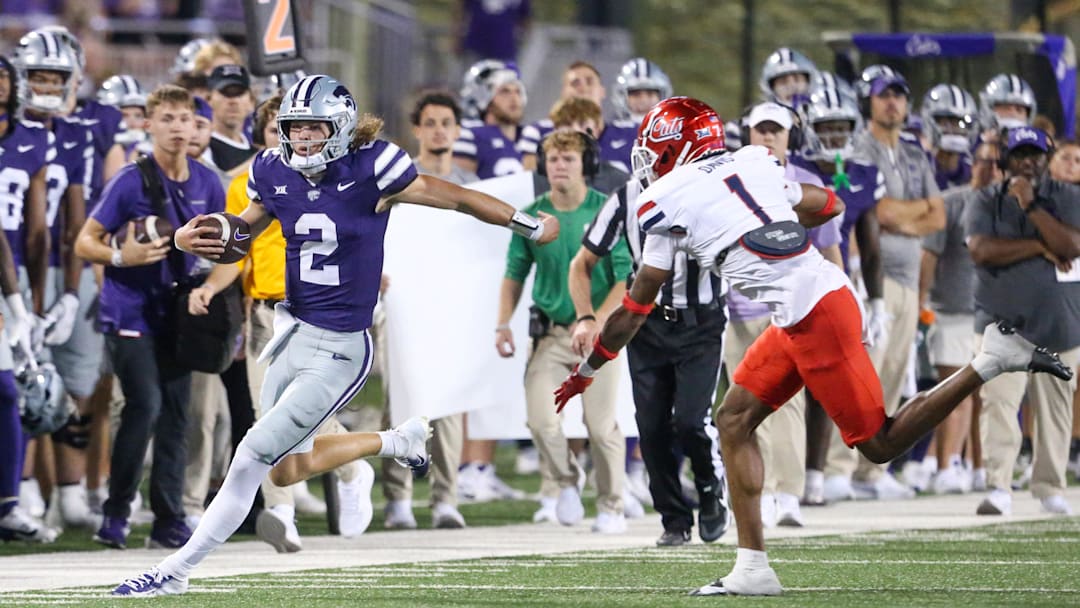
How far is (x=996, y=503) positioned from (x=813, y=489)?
104cm

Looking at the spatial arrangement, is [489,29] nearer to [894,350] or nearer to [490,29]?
[490,29]

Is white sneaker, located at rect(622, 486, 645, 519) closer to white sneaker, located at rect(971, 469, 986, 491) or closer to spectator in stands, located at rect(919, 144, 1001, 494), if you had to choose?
spectator in stands, located at rect(919, 144, 1001, 494)

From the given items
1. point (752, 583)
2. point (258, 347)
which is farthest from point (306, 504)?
point (752, 583)

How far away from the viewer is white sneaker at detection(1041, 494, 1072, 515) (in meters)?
10.7

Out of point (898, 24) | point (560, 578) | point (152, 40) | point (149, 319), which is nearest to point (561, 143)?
point (149, 319)

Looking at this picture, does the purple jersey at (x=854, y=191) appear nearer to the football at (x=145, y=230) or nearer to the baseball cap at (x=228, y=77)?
the baseball cap at (x=228, y=77)

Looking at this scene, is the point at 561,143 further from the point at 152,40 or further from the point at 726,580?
the point at 152,40

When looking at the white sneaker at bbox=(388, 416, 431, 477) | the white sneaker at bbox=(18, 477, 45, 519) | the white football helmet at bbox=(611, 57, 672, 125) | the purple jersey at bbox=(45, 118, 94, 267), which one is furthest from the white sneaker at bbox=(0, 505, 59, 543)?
the white football helmet at bbox=(611, 57, 672, 125)

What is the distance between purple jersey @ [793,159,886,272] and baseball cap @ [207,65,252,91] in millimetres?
2836

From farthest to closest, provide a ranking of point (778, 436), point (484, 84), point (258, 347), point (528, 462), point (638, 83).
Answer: point (528, 462) < point (484, 84) < point (638, 83) < point (778, 436) < point (258, 347)

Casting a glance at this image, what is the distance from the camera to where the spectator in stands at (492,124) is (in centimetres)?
1218

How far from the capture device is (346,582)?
8.09 meters

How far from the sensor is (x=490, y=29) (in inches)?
763

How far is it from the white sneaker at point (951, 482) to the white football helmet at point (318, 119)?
5.83m
